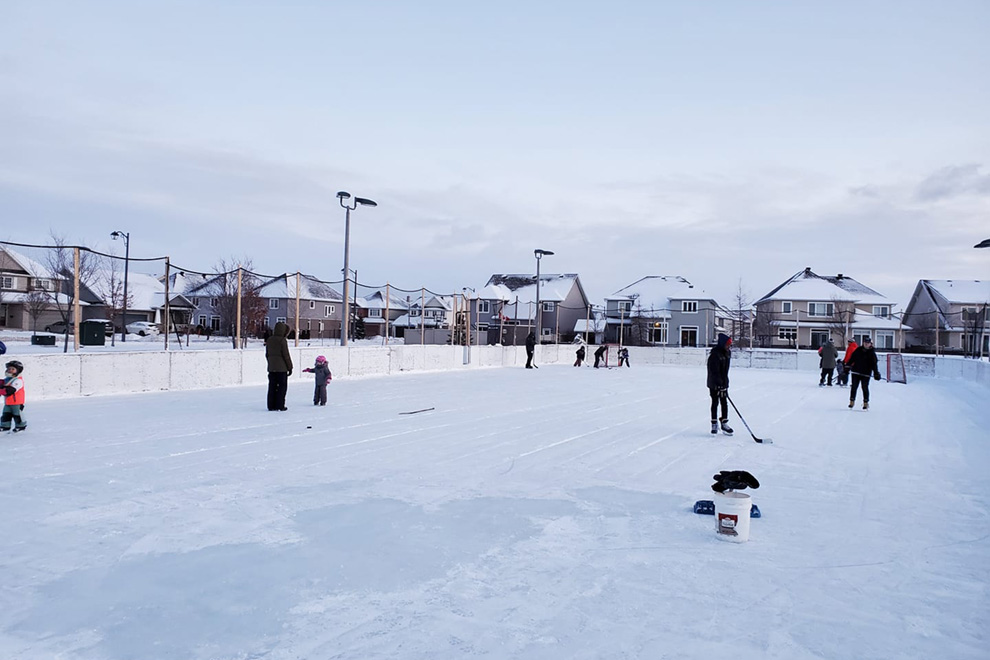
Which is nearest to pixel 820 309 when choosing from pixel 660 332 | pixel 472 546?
pixel 660 332

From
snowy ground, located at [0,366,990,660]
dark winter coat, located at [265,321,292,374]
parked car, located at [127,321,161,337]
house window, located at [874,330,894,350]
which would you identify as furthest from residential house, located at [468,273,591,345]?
snowy ground, located at [0,366,990,660]

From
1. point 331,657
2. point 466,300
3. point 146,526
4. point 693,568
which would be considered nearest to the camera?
point 331,657

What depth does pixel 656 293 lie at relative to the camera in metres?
64.8

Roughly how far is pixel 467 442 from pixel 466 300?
1885 cm

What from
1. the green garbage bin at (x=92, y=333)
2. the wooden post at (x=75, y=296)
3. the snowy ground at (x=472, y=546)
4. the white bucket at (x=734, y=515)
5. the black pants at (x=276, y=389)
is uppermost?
the wooden post at (x=75, y=296)

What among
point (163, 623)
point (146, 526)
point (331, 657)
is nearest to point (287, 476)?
point (146, 526)

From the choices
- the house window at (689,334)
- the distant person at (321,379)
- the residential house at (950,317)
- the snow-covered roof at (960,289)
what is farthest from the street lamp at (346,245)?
the snow-covered roof at (960,289)

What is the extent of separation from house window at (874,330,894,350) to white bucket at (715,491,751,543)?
195 feet

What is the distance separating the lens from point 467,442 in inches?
368

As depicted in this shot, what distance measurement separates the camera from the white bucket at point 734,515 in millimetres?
5047

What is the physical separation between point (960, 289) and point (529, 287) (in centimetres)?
3846

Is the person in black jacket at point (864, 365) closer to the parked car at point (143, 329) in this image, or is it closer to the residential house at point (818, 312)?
the residential house at point (818, 312)

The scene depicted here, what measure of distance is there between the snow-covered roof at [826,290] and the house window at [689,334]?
894 centimetres

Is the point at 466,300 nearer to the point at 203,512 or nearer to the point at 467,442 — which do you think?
the point at 467,442
